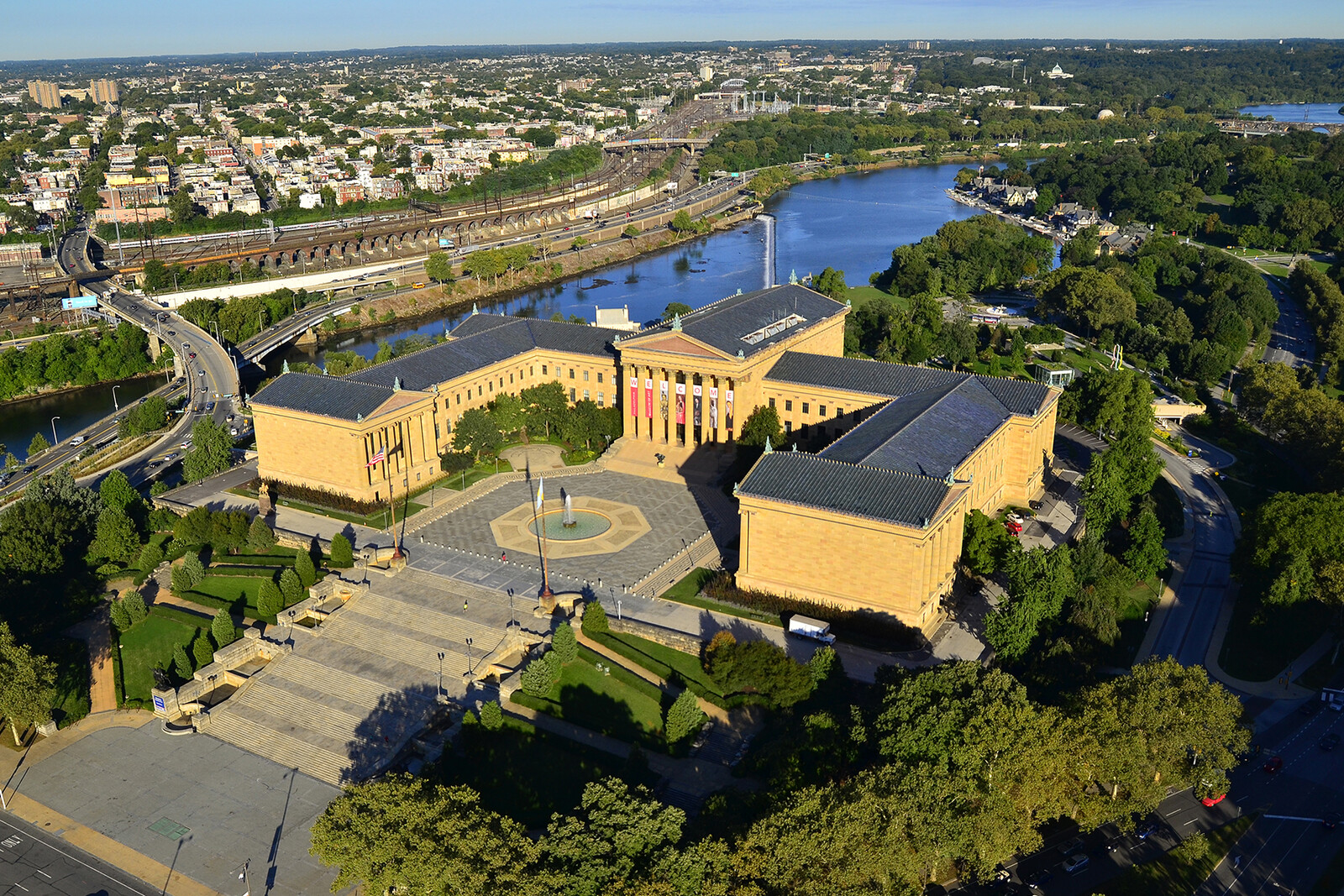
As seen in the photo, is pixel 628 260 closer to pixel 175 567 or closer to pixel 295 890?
pixel 175 567

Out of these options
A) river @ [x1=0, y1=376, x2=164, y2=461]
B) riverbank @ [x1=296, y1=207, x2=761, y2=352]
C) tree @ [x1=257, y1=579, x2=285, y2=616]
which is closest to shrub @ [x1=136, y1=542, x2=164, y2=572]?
tree @ [x1=257, y1=579, x2=285, y2=616]

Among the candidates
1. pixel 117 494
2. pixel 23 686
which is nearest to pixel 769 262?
pixel 117 494

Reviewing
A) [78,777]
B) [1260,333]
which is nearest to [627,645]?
[78,777]

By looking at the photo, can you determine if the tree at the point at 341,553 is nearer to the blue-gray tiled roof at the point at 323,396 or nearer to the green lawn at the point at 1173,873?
the blue-gray tiled roof at the point at 323,396

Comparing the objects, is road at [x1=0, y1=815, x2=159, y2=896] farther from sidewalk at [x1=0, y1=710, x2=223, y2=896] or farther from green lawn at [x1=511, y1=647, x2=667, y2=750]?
green lawn at [x1=511, y1=647, x2=667, y2=750]

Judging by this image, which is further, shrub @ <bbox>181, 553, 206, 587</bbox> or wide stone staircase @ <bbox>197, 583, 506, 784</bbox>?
shrub @ <bbox>181, 553, 206, 587</bbox>
